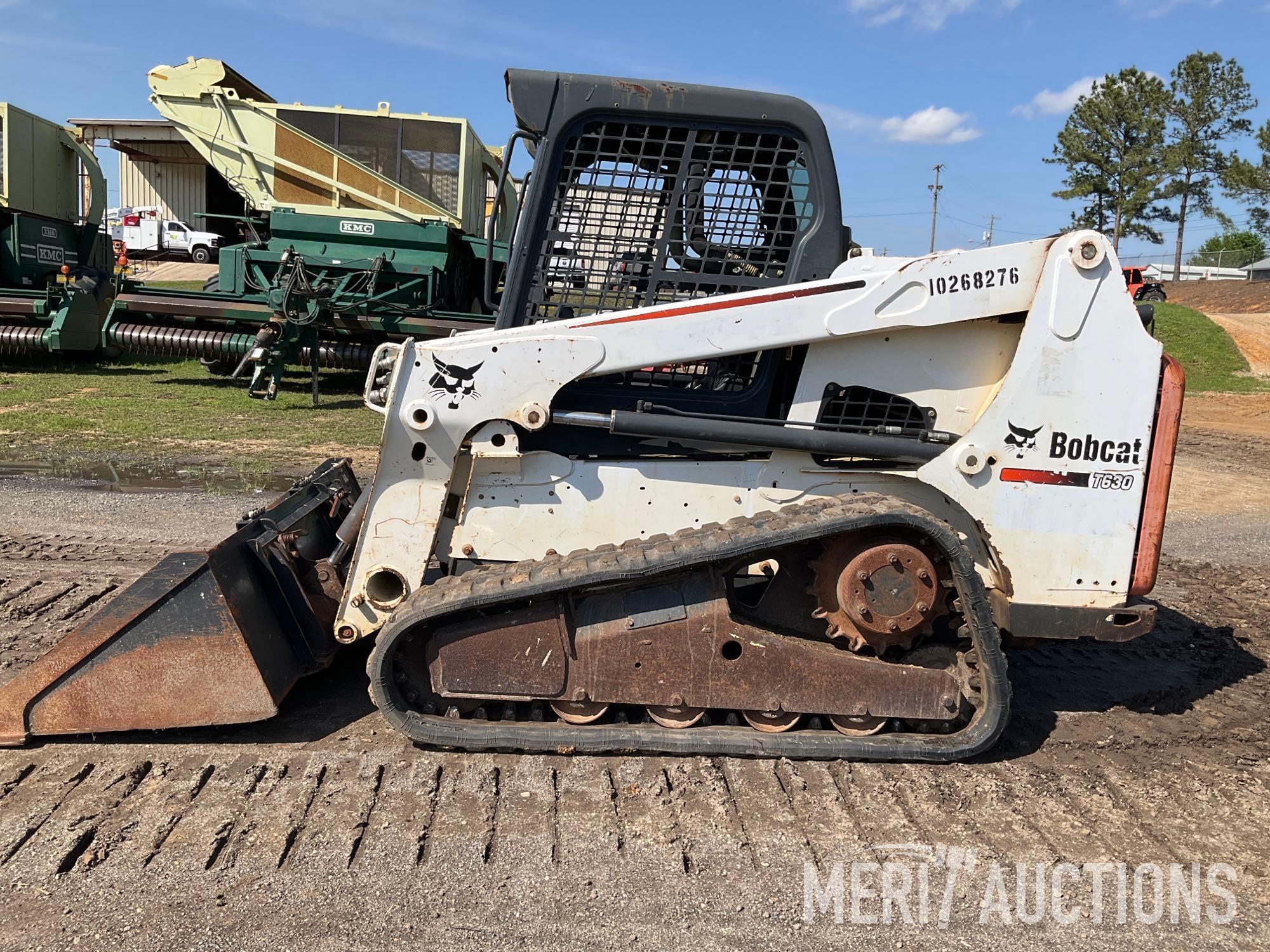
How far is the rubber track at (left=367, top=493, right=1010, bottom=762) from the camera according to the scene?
3422mm

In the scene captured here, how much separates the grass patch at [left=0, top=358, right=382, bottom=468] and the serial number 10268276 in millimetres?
6615

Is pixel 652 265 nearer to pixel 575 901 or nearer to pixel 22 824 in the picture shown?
pixel 575 901

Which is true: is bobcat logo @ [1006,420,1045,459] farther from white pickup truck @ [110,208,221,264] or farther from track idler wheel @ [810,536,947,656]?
white pickup truck @ [110,208,221,264]

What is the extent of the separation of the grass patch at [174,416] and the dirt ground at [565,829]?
16.2 ft

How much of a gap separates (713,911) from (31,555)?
4730mm

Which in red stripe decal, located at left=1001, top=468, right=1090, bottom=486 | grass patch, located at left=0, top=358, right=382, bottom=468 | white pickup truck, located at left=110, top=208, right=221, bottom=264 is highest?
white pickup truck, located at left=110, top=208, right=221, bottom=264

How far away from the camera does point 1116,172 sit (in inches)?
1640

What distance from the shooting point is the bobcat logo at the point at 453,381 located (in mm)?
3555

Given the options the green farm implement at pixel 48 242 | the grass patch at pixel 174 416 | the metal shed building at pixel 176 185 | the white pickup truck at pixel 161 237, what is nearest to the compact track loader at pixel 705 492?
the grass patch at pixel 174 416

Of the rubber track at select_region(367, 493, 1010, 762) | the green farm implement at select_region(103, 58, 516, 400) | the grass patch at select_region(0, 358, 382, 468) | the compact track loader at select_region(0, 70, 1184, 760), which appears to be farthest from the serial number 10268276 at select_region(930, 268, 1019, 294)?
the green farm implement at select_region(103, 58, 516, 400)

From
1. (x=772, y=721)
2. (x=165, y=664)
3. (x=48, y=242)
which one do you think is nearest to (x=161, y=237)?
(x=48, y=242)

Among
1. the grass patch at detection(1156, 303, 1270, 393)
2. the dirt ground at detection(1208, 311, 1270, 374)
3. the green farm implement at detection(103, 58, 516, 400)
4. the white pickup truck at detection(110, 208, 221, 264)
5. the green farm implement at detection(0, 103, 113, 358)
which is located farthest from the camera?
the white pickup truck at detection(110, 208, 221, 264)

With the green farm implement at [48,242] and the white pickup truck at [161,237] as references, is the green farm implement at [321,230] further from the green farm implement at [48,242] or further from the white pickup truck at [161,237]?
the white pickup truck at [161,237]

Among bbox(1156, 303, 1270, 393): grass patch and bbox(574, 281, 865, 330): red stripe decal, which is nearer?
bbox(574, 281, 865, 330): red stripe decal
